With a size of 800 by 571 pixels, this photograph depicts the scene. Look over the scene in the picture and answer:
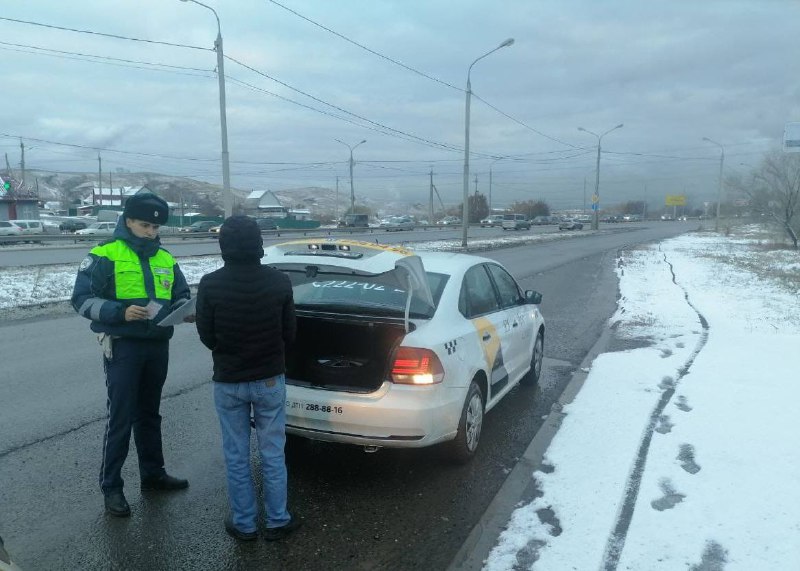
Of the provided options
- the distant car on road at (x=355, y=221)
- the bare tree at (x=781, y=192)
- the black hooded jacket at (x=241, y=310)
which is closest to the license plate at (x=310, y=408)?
the black hooded jacket at (x=241, y=310)

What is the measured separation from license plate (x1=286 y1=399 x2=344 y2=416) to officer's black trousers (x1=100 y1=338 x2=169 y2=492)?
2.85ft

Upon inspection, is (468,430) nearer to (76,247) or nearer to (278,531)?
(278,531)

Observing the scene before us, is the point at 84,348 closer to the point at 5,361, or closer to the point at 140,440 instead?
the point at 5,361

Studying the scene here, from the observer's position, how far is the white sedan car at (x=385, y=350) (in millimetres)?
4293

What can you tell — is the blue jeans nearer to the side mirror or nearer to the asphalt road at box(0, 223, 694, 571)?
the asphalt road at box(0, 223, 694, 571)

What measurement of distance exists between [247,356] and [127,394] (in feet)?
2.87

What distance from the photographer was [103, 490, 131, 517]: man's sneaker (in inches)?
152

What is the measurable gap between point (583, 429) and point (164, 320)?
3.51 meters

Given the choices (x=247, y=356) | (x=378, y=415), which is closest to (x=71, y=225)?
(x=378, y=415)

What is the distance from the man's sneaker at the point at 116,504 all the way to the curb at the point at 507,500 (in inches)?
77.5

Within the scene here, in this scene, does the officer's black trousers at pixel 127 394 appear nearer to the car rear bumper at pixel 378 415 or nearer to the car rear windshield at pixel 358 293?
Answer: the car rear bumper at pixel 378 415

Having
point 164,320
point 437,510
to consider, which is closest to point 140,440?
point 164,320

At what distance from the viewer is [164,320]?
3.80 meters

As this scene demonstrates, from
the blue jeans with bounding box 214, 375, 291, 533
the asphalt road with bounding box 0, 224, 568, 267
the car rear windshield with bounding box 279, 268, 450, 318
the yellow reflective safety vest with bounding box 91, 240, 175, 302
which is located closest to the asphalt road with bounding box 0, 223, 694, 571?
the blue jeans with bounding box 214, 375, 291, 533
